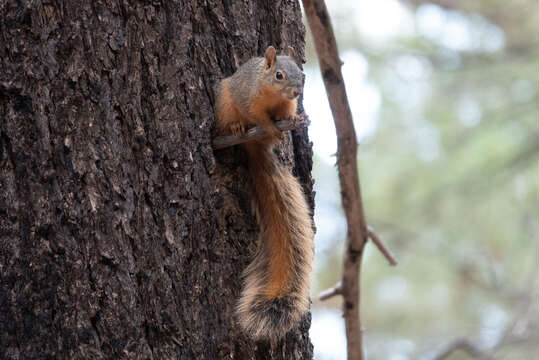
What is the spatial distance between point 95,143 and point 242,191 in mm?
414

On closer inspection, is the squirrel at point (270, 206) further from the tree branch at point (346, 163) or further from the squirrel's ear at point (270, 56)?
the tree branch at point (346, 163)

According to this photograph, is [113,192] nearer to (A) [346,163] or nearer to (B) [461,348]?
(A) [346,163]

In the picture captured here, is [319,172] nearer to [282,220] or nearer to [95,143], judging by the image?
[282,220]

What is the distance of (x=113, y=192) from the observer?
1.33 metres

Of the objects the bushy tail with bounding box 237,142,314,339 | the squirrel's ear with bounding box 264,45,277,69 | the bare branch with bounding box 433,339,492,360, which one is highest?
the squirrel's ear with bounding box 264,45,277,69

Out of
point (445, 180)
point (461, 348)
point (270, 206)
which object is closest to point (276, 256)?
point (270, 206)

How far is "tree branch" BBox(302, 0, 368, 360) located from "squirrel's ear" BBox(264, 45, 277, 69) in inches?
9.7

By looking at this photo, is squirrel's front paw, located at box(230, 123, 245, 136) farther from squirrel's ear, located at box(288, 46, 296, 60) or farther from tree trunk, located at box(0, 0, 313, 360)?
squirrel's ear, located at box(288, 46, 296, 60)

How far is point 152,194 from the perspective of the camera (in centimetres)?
139

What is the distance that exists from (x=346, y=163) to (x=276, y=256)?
0.51m

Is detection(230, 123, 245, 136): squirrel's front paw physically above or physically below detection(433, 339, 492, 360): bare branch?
above

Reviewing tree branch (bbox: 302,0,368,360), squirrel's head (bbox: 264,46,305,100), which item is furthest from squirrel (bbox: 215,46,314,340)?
tree branch (bbox: 302,0,368,360)

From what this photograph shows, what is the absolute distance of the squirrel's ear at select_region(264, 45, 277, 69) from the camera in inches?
66.0

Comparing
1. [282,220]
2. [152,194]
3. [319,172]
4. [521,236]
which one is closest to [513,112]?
[521,236]
